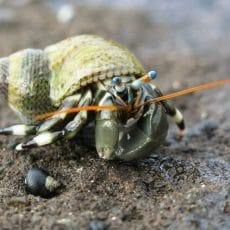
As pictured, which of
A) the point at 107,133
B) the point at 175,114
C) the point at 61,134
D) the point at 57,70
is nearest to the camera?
the point at 107,133

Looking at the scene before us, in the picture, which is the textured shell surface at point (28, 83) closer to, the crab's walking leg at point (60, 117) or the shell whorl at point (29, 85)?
the shell whorl at point (29, 85)

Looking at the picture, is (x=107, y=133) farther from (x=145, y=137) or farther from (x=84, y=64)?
(x=84, y=64)

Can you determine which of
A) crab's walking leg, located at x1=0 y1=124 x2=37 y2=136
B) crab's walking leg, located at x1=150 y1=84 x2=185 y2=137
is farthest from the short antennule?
crab's walking leg, located at x1=0 y1=124 x2=37 y2=136

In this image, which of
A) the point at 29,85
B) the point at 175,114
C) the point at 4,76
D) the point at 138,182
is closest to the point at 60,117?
the point at 29,85

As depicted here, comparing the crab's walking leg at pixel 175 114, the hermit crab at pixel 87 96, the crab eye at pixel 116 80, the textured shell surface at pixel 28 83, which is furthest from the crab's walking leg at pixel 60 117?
the crab's walking leg at pixel 175 114

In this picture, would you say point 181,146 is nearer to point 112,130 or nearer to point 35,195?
point 112,130

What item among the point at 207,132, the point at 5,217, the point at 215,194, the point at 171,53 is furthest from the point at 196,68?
the point at 5,217
